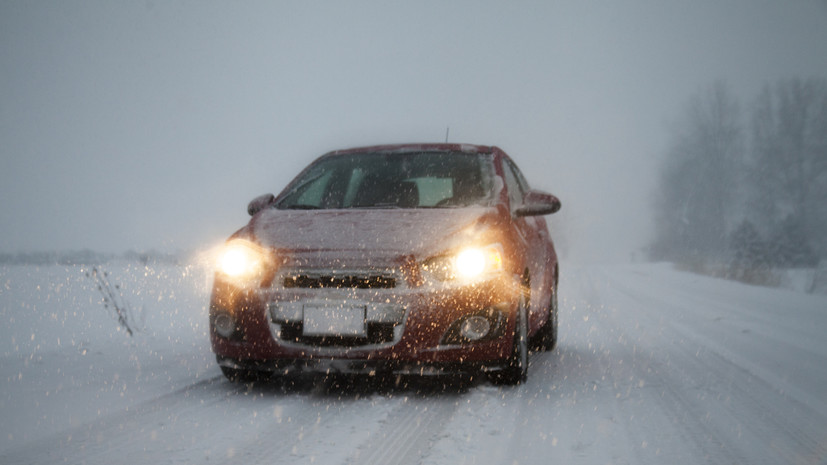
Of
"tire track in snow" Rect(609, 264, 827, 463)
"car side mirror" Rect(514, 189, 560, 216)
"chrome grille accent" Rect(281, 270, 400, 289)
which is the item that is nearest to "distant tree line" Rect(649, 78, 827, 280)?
"tire track in snow" Rect(609, 264, 827, 463)

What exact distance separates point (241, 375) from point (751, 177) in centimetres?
4242

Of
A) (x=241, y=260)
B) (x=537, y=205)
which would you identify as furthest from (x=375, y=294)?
(x=537, y=205)

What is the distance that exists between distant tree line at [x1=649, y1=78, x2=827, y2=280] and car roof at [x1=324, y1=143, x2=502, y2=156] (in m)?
30.4

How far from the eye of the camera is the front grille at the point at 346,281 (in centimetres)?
358

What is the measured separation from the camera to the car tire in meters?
3.87

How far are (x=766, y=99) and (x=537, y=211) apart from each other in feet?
141

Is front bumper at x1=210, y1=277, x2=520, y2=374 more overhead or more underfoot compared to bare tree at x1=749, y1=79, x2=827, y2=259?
more underfoot

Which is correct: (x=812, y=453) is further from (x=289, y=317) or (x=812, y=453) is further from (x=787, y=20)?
(x=787, y=20)

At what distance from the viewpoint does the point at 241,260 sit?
3.85 meters

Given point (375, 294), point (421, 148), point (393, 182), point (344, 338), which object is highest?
point (421, 148)

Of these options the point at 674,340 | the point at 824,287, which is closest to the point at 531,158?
the point at 824,287

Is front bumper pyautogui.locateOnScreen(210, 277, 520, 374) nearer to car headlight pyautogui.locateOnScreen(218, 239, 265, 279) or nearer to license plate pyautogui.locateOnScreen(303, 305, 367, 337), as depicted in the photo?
license plate pyautogui.locateOnScreen(303, 305, 367, 337)

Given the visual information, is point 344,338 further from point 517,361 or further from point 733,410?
point 733,410

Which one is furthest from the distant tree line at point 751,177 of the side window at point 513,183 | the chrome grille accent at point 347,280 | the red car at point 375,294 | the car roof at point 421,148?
the chrome grille accent at point 347,280
